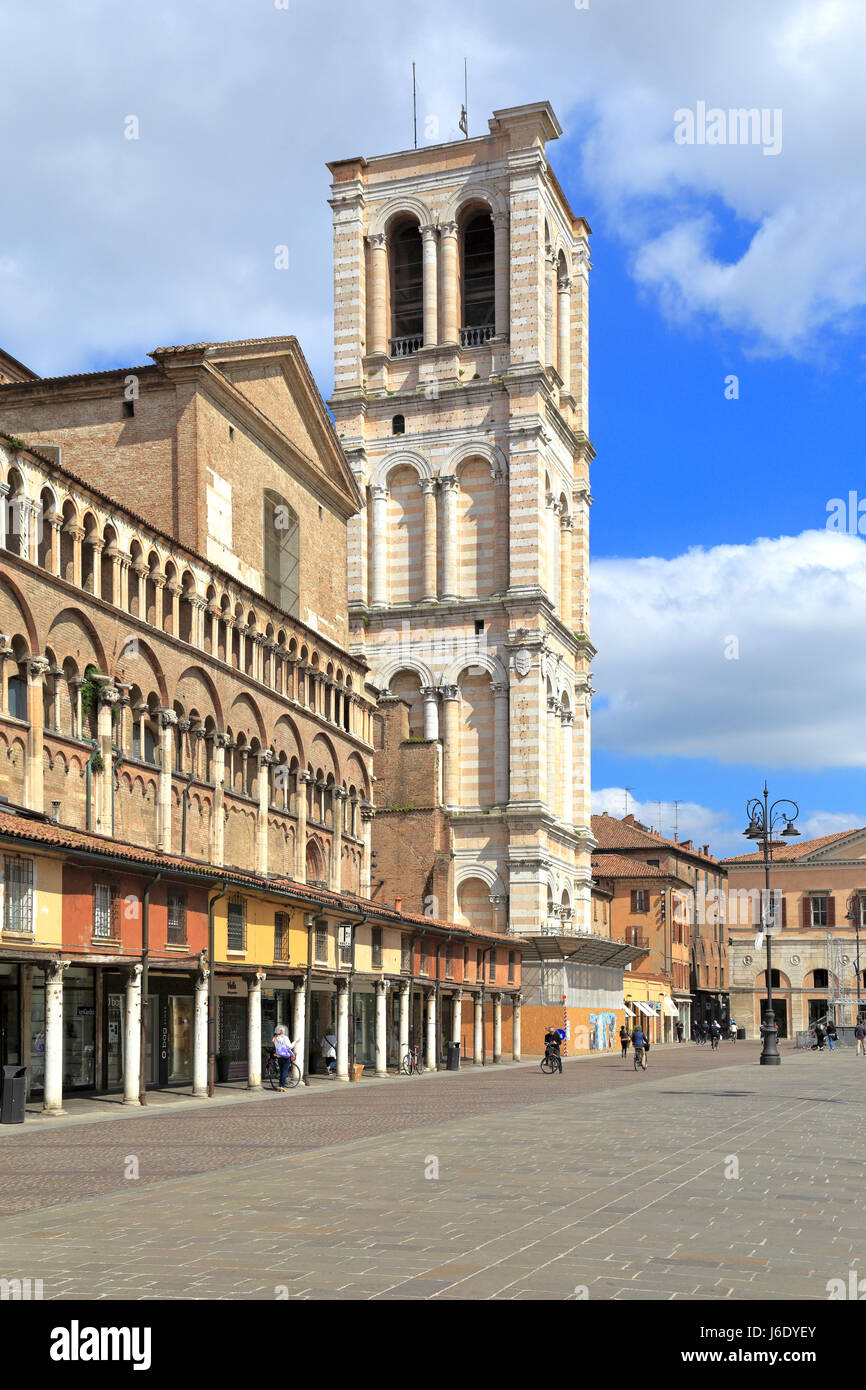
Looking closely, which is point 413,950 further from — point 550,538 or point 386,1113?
point 550,538

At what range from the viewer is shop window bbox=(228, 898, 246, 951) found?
1396 inches

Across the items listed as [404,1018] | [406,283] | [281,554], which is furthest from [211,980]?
[406,283]

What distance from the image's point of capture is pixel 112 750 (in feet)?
117

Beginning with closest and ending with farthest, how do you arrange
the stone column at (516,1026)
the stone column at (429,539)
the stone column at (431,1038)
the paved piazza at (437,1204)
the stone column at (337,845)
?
the paved piazza at (437,1204)
the stone column at (431,1038)
the stone column at (337,845)
the stone column at (516,1026)
the stone column at (429,539)

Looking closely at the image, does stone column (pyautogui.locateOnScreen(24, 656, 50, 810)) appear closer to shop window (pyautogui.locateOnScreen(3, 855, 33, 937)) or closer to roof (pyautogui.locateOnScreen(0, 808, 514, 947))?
roof (pyautogui.locateOnScreen(0, 808, 514, 947))

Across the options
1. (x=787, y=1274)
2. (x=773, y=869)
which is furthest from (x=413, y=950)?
(x=773, y=869)

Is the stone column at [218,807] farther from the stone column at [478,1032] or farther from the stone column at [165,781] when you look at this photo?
the stone column at [478,1032]

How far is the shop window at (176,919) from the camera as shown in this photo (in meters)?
31.9

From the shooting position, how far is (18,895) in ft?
87.0

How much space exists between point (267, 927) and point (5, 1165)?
19.2m

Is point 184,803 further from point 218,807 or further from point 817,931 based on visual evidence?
point 817,931

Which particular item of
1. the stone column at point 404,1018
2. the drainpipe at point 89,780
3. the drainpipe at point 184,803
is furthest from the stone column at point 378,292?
the drainpipe at point 89,780

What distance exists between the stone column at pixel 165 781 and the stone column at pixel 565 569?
40024 millimetres

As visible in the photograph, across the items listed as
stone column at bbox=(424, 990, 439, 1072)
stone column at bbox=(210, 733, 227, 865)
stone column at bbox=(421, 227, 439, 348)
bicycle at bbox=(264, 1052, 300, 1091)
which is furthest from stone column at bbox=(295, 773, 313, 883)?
stone column at bbox=(421, 227, 439, 348)
